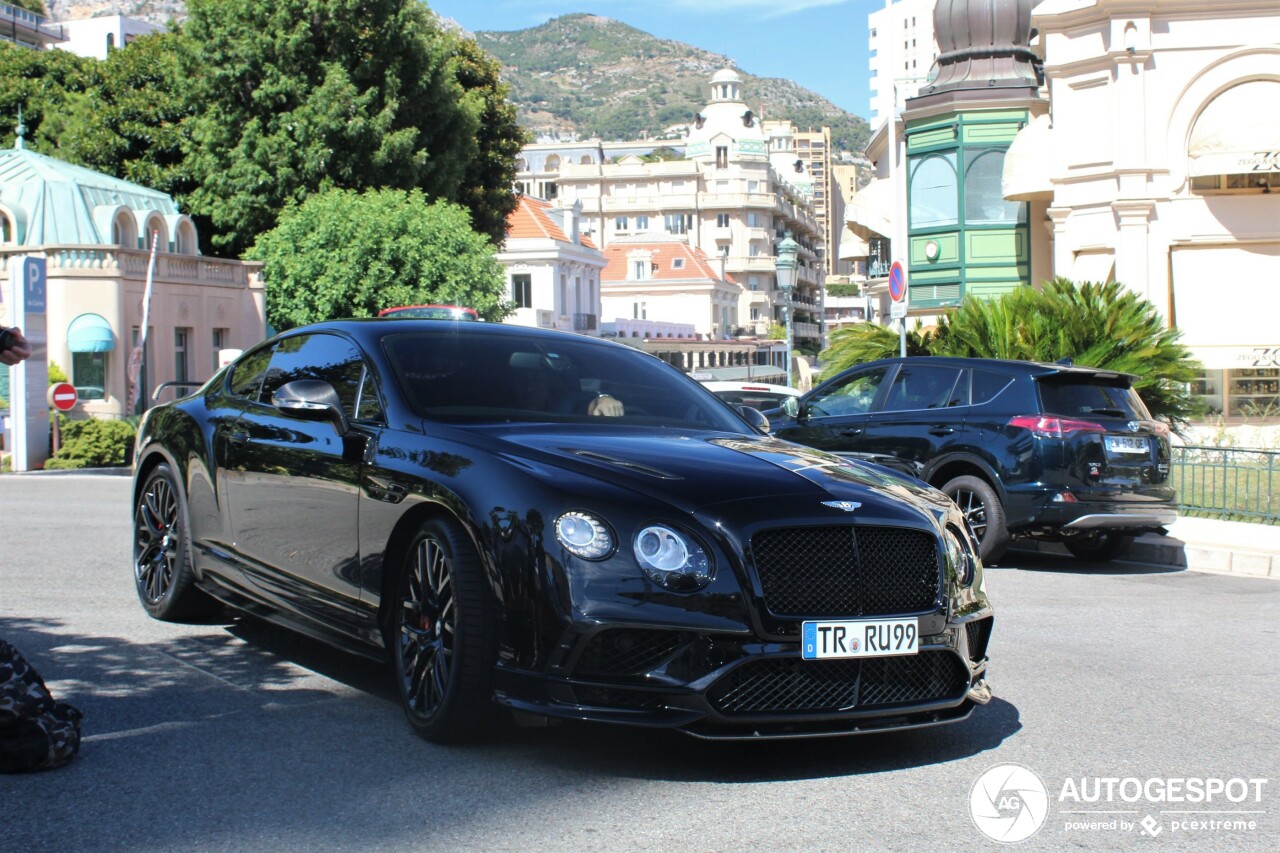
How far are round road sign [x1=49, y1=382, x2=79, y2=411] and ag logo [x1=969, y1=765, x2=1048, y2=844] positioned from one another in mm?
24889

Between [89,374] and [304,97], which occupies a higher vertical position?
[304,97]

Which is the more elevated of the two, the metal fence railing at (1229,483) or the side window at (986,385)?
the side window at (986,385)

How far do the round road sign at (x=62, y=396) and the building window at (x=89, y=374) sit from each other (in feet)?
19.7

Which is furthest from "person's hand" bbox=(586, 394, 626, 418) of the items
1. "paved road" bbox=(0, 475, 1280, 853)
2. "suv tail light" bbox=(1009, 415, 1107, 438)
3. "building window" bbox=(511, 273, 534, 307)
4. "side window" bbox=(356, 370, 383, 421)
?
"building window" bbox=(511, 273, 534, 307)

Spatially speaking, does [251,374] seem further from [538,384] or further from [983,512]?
[983,512]

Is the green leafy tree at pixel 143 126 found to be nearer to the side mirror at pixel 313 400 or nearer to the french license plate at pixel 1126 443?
the french license plate at pixel 1126 443

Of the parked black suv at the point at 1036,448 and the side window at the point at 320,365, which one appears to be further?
the parked black suv at the point at 1036,448

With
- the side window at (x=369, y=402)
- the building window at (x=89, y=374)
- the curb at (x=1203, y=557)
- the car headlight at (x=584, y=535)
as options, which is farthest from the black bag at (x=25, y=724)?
the building window at (x=89, y=374)

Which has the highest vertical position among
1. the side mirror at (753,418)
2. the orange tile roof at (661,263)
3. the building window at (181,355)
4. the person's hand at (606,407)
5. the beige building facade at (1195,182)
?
the orange tile roof at (661,263)

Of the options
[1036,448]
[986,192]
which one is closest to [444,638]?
[1036,448]

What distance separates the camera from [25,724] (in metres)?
4.79

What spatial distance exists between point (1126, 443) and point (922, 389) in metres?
1.75

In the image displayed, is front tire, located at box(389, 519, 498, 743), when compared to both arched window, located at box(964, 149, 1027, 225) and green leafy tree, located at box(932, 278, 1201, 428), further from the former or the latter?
arched window, located at box(964, 149, 1027, 225)

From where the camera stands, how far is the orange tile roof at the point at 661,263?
109562 mm
